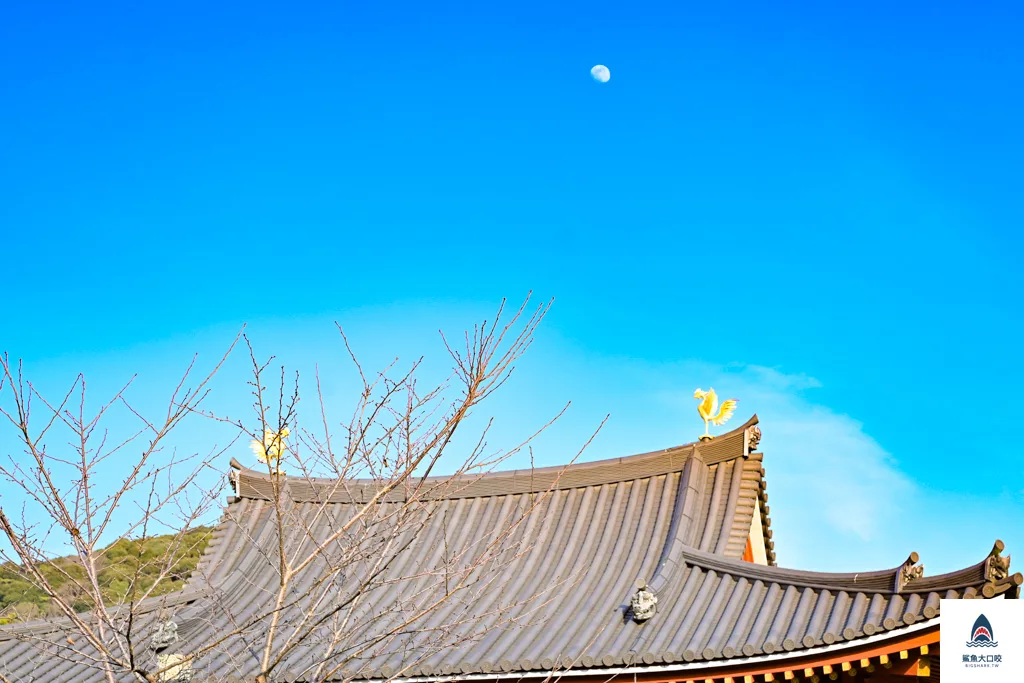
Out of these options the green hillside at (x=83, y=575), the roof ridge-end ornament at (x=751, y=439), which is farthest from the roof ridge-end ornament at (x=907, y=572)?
the green hillside at (x=83, y=575)

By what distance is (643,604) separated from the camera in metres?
9.38

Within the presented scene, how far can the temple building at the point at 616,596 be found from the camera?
7.70 meters

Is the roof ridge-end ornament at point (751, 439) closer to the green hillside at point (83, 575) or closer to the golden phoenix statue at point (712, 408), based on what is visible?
the golden phoenix statue at point (712, 408)

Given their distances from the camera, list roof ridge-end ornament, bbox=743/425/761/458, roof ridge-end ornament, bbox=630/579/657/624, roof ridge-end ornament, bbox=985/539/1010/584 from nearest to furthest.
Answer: roof ridge-end ornament, bbox=985/539/1010/584 < roof ridge-end ornament, bbox=630/579/657/624 < roof ridge-end ornament, bbox=743/425/761/458

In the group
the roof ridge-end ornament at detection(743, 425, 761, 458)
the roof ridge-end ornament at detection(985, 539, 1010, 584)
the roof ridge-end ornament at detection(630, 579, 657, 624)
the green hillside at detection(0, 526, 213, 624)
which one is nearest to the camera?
the green hillside at detection(0, 526, 213, 624)

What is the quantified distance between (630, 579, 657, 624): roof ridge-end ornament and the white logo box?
2.77m

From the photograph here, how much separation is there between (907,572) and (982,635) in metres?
0.74

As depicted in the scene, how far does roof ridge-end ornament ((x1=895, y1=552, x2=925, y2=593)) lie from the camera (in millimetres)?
7902

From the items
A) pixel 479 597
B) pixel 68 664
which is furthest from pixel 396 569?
pixel 68 664

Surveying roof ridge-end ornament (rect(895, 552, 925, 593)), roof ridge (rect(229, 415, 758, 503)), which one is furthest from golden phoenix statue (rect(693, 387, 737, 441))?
roof ridge-end ornament (rect(895, 552, 925, 593))

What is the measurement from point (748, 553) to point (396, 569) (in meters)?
5.06

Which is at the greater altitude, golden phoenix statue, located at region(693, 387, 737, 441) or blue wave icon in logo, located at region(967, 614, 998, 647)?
golden phoenix statue, located at region(693, 387, 737, 441)

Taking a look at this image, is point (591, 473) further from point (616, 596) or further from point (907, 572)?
point (907, 572)

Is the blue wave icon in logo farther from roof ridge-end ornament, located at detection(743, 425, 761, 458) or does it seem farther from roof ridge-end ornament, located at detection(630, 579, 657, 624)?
roof ridge-end ornament, located at detection(743, 425, 761, 458)
